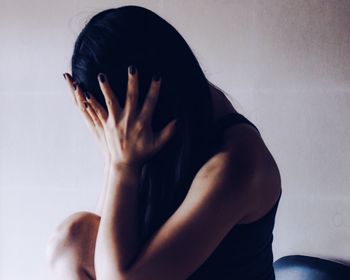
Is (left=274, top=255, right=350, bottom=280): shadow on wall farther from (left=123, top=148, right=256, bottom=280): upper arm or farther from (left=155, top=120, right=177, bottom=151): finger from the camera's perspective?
(left=155, top=120, right=177, bottom=151): finger

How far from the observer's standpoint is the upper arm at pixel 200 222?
2.37ft

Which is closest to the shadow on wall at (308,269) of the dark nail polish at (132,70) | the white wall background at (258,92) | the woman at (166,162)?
the white wall background at (258,92)

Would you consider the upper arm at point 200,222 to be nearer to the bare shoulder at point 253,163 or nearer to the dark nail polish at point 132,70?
the bare shoulder at point 253,163

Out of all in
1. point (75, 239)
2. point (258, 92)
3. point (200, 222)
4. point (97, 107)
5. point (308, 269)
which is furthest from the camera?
point (258, 92)

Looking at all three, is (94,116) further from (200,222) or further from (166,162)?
(200,222)

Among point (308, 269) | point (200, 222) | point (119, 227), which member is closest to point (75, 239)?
point (119, 227)

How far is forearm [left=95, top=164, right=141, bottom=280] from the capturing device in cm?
75

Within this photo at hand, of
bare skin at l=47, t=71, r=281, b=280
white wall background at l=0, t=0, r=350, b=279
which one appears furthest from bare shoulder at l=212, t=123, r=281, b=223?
white wall background at l=0, t=0, r=350, b=279

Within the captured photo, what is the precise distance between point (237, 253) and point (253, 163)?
0.50 ft

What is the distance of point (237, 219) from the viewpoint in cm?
78

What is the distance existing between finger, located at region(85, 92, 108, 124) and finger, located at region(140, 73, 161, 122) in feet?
0.26

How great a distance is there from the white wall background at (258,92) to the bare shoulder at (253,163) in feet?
1.53

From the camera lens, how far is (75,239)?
978mm

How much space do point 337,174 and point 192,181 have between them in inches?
22.9
